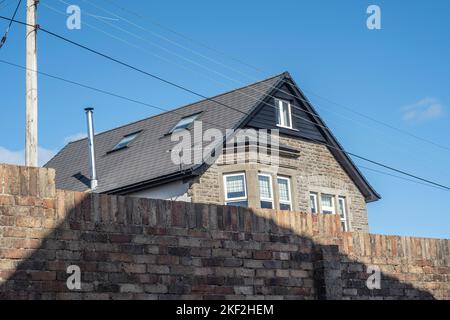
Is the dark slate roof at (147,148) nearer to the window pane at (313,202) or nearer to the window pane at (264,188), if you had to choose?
the window pane at (264,188)

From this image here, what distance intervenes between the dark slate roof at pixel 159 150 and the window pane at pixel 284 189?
2.17 metres

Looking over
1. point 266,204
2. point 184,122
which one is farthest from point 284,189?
point 184,122

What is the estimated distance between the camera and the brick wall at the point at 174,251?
7.68 meters

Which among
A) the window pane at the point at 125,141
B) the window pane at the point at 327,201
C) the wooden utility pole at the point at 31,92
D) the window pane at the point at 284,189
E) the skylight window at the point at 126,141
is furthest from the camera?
the window pane at the point at 125,141

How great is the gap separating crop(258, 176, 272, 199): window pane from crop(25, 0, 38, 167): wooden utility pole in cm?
853

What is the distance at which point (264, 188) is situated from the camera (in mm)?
22078

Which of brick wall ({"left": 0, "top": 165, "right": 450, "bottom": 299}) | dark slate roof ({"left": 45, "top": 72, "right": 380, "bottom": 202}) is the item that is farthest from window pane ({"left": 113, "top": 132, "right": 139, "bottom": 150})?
brick wall ({"left": 0, "top": 165, "right": 450, "bottom": 299})

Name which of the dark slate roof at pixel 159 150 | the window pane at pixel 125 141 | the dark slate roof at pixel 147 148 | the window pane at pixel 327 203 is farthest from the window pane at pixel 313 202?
the window pane at pixel 125 141

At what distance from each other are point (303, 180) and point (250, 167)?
2.39 metres

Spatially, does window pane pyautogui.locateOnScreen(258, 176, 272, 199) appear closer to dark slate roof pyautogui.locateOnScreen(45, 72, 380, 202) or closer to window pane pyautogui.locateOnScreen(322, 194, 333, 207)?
dark slate roof pyautogui.locateOnScreen(45, 72, 380, 202)

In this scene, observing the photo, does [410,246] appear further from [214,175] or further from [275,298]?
[214,175]

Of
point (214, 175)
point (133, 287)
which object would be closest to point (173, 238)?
point (133, 287)

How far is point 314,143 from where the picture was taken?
24609 millimetres

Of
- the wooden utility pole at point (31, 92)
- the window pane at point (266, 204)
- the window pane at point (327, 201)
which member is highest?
the wooden utility pole at point (31, 92)
